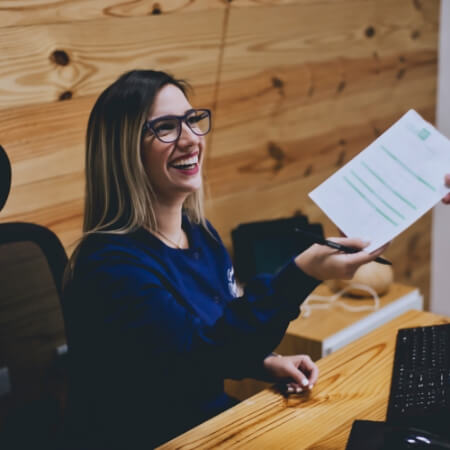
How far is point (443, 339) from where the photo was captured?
1266 millimetres

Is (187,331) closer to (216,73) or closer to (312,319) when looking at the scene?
(312,319)

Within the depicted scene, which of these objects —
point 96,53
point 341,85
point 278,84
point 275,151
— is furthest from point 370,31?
point 96,53

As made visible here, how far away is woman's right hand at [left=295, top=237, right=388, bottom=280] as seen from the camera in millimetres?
1021

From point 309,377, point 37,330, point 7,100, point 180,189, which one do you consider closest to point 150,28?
point 7,100

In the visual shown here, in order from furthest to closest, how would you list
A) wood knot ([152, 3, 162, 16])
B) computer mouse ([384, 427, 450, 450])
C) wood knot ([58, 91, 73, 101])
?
wood knot ([152, 3, 162, 16]), wood knot ([58, 91, 73, 101]), computer mouse ([384, 427, 450, 450])

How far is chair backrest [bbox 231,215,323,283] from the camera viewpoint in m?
2.12

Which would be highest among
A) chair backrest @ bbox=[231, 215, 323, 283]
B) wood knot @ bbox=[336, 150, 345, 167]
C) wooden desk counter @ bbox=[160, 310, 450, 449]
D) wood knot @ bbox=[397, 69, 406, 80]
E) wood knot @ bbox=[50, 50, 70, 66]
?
wood knot @ bbox=[397, 69, 406, 80]

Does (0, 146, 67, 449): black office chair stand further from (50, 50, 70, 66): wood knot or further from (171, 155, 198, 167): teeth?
(50, 50, 70, 66): wood knot

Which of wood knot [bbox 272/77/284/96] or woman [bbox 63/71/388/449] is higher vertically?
wood knot [bbox 272/77/284/96]

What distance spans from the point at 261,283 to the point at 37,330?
45cm

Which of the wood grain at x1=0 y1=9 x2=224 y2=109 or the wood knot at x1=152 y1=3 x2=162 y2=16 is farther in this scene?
the wood knot at x1=152 y1=3 x2=162 y2=16

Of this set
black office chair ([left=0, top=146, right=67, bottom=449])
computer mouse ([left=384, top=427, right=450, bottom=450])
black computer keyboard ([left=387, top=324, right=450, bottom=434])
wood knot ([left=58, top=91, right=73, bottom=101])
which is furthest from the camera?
wood knot ([left=58, top=91, right=73, bottom=101])

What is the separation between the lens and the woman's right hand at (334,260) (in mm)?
1021

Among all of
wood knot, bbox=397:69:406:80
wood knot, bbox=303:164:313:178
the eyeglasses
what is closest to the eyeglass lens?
the eyeglasses
